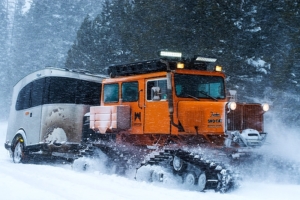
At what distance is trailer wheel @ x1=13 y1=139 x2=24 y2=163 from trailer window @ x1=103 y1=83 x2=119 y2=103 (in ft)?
13.6

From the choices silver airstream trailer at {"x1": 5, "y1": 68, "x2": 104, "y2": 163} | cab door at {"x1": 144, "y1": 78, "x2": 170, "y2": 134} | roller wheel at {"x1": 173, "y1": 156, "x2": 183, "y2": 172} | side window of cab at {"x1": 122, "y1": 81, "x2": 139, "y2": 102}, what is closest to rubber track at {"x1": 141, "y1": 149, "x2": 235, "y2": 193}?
roller wheel at {"x1": 173, "y1": 156, "x2": 183, "y2": 172}

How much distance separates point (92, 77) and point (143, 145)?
4.13m

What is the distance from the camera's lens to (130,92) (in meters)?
11.3

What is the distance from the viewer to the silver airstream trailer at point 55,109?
43.7 ft

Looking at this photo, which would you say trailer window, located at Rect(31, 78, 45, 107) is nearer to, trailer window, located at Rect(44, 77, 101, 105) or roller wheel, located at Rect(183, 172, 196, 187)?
trailer window, located at Rect(44, 77, 101, 105)

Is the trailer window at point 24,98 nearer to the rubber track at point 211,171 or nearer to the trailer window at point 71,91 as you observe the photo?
the trailer window at point 71,91

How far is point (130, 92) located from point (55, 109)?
→ 10.6ft

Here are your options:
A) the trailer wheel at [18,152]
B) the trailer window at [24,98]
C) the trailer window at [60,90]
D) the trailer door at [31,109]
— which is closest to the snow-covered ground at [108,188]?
the trailer door at [31,109]

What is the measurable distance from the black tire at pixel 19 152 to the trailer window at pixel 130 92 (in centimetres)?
488

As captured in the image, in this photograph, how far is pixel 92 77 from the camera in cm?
1428

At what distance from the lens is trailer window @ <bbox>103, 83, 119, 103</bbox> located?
38.9 ft

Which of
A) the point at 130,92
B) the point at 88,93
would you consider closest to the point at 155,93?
the point at 130,92

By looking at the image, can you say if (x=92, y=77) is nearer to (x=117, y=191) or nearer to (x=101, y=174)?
(x=101, y=174)

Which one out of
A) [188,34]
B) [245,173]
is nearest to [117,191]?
[245,173]
